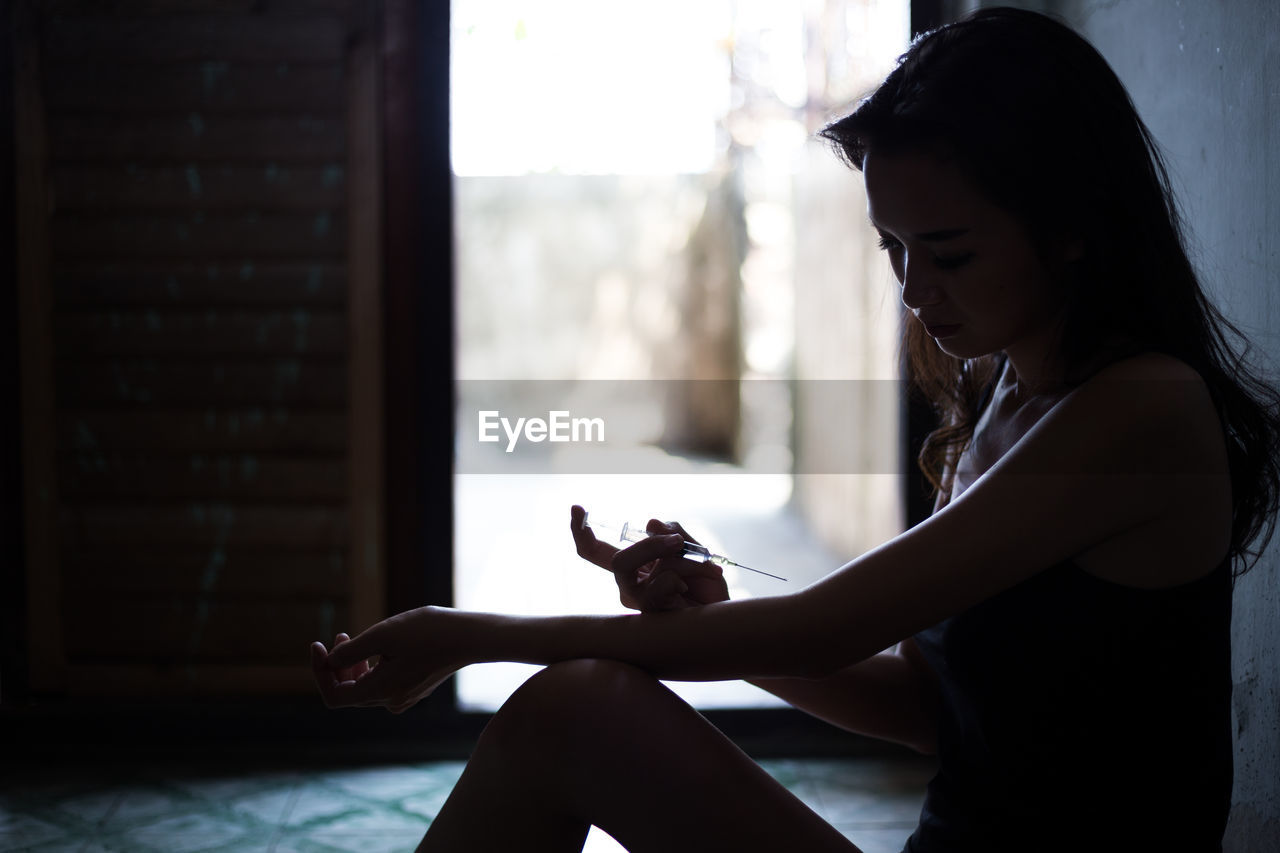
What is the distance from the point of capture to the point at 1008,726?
777mm

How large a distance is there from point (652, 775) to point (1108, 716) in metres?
0.32

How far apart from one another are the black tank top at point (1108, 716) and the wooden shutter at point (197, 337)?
4.47 feet

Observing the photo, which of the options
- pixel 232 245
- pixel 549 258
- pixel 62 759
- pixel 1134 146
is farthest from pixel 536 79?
pixel 1134 146

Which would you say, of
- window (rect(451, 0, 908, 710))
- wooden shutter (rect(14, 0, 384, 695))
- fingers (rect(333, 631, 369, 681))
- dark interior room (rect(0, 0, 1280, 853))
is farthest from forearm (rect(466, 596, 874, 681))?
window (rect(451, 0, 908, 710))

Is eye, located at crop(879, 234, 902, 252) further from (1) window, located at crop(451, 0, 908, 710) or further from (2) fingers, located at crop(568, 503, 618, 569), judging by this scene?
(1) window, located at crop(451, 0, 908, 710)

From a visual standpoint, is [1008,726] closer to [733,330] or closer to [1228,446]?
[1228,446]

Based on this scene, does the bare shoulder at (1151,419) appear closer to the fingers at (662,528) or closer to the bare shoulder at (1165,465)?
the bare shoulder at (1165,465)

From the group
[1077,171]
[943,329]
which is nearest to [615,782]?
[943,329]

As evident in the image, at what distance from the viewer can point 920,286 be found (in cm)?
82

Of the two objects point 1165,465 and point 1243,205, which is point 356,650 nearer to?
point 1165,465

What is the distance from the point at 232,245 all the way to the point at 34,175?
346 mm

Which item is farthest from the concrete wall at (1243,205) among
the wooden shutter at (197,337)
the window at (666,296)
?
the wooden shutter at (197,337)

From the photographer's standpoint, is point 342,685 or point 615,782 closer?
point 615,782

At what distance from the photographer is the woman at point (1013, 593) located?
0.73 metres
